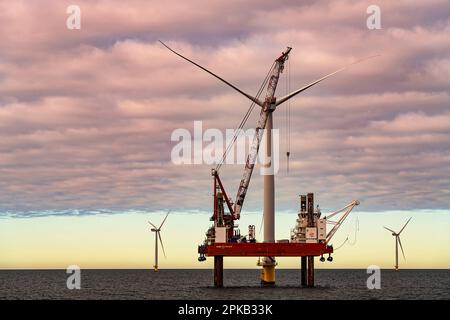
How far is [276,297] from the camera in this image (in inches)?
4872

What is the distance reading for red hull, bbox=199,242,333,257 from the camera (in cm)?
13812

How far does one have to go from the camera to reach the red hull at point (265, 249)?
138m

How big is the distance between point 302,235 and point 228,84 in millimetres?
34331

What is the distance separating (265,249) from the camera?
454ft

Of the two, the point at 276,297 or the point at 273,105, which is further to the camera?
the point at 273,105

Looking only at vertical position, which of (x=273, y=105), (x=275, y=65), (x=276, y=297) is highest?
(x=275, y=65)

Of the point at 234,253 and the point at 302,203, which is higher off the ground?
the point at 302,203

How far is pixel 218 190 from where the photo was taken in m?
149
